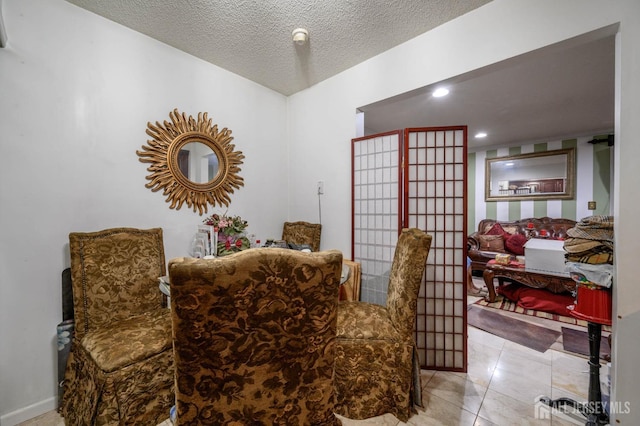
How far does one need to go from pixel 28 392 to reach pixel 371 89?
11.0 ft

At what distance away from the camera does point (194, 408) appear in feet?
2.57

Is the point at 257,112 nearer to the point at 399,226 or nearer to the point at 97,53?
the point at 97,53

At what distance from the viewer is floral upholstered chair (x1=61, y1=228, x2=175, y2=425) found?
1247 millimetres

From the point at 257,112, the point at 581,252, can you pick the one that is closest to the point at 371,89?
the point at 257,112

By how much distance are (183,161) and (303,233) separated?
1.38 m

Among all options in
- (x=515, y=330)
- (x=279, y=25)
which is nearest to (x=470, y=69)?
(x=279, y=25)

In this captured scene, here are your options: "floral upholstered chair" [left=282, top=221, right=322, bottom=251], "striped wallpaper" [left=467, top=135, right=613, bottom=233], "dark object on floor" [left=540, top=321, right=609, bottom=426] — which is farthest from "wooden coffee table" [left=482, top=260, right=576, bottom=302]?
"floral upholstered chair" [left=282, top=221, right=322, bottom=251]

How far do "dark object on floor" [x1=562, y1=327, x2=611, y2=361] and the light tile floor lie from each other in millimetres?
140

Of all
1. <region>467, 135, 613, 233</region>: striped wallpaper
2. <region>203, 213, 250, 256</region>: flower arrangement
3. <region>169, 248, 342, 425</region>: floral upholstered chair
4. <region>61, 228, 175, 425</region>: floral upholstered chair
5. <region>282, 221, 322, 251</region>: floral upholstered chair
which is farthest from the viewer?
<region>467, 135, 613, 233</region>: striped wallpaper

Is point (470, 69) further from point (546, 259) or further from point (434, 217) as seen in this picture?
point (546, 259)

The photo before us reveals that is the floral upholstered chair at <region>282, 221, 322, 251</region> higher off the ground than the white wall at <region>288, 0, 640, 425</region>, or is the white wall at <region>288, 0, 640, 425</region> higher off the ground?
the white wall at <region>288, 0, 640, 425</region>

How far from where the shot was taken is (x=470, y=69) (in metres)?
1.76

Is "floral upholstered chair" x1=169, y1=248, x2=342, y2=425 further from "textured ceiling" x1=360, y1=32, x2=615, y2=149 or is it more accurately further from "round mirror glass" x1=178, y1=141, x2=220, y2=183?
"textured ceiling" x1=360, y1=32, x2=615, y2=149

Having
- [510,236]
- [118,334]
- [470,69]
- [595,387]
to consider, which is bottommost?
[595,387]
